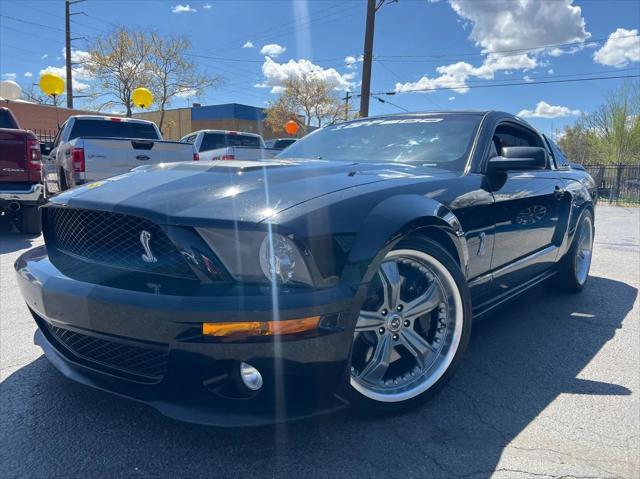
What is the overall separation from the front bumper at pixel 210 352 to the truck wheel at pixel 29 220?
18.6 ft

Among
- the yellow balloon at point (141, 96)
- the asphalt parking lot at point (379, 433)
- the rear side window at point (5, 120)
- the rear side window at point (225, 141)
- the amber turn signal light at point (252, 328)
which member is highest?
the yellow balloon at point (141, 96)

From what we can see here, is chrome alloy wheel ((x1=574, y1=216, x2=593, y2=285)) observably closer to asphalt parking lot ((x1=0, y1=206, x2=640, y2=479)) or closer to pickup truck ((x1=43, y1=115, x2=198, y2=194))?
asphalt parking lot ((x1=0, y1=206, x2=640, y2=479))

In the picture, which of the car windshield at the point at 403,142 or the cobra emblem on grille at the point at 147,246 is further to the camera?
the car windshield at the point at 403,142

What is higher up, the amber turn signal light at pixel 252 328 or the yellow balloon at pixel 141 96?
the yellow balloon at pixel 141 96

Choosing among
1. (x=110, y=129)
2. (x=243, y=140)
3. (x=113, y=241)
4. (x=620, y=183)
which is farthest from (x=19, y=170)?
(x=620, y=183)

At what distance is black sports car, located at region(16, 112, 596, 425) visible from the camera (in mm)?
1650

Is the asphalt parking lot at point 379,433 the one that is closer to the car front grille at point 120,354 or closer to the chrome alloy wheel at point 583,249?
the car front grille at point 120,354

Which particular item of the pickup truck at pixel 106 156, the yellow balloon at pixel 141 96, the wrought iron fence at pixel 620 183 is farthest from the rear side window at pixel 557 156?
the yellow balloon at pixel 141 96

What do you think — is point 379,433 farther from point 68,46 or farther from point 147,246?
point 68,46

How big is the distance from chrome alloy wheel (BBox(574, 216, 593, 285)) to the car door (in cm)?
73

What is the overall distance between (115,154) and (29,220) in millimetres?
1504

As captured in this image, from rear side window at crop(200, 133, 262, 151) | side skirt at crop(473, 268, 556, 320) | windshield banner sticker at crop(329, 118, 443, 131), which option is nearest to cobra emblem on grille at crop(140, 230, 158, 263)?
side skirt at crop(473, 268, 556, 320)

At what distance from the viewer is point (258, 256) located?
1.69 meters

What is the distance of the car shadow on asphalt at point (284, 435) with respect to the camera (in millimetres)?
1789
